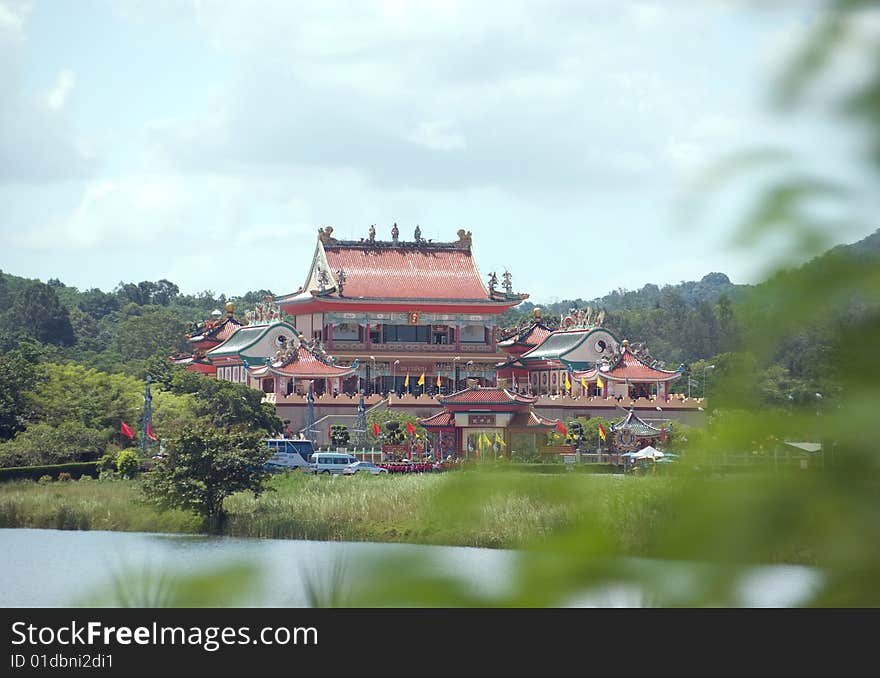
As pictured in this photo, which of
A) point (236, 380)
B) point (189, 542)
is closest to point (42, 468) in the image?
point (189, 542)

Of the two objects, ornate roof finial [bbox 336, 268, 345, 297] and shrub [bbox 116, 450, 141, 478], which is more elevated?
ornate roof finial [bbox 336, 268, 345, 297]

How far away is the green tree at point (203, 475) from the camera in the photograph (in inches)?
1032

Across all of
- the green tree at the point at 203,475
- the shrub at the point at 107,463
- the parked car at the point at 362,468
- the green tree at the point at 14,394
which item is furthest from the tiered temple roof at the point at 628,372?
the green tree at the point at 203,475

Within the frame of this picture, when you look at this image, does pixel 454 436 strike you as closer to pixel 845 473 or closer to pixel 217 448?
pixel 217 448

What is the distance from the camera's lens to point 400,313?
1902 inches

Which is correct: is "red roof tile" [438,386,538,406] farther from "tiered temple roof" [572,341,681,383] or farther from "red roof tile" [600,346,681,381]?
"red roof tile" [600,346,681,381]

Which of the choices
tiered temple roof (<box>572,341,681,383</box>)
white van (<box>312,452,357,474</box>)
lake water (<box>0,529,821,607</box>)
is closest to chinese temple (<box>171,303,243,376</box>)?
tiered temple roof (<box>572,341,681,383</box>)

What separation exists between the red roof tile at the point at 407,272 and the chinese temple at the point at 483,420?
832cm

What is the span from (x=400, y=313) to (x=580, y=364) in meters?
7.26

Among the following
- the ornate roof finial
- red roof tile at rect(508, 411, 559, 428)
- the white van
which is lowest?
the white van

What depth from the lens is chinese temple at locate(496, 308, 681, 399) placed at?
47781mm

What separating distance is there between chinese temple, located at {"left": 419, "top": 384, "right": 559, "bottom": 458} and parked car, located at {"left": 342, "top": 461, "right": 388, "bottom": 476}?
4.18 m

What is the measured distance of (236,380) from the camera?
159 feet

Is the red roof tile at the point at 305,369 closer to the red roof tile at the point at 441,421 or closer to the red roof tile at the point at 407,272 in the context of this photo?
the red roof tile at the point at 407,272
